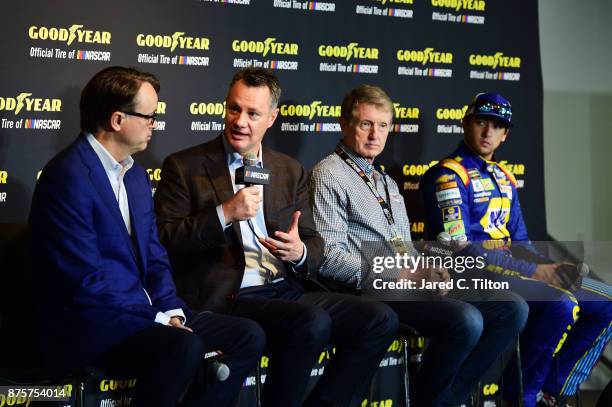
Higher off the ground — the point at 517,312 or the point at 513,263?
the point at 513,263

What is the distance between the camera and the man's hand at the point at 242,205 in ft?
11.3

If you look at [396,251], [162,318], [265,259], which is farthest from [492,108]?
[162,318]

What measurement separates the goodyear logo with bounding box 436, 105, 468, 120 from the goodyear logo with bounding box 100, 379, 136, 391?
8.45 ft

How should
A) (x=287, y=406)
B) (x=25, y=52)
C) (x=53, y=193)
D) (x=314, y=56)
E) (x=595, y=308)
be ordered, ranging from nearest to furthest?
(x=53, y=193)
(x=287, y=406)
(x=25, y=52)
(x=595, y=308)
(x=314, y=56)

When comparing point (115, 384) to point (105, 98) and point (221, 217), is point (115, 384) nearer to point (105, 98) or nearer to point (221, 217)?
point (221, 217)

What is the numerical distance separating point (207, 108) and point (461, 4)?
6.32 feet

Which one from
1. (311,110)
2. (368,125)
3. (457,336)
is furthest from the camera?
(311,110)

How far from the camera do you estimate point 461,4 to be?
551cm

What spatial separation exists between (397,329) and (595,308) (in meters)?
1.31

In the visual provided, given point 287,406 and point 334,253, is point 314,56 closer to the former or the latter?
point 334,253

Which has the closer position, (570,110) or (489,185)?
Result: (489,185)

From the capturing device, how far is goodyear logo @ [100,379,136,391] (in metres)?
4.14

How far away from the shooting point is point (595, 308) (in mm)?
4664

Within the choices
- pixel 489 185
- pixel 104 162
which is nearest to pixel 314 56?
pixel 489 185
